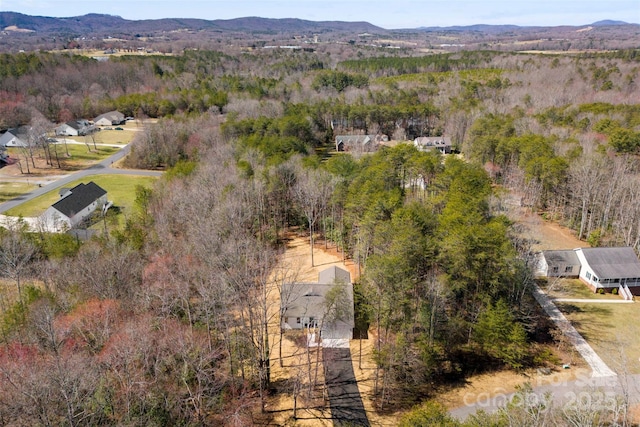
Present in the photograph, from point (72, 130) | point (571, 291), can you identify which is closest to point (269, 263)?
point (571, 291)

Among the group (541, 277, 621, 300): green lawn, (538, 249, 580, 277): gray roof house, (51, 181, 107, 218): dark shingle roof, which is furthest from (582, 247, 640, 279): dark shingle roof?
(51, 181, 107, 218): dark shingle roof

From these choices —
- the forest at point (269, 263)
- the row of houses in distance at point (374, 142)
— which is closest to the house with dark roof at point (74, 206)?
the forest at point (269, 263)

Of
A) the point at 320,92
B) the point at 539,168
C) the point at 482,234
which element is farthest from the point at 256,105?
the point at 482,234

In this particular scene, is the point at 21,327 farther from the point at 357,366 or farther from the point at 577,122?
the point at 577,122

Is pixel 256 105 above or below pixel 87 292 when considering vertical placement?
above

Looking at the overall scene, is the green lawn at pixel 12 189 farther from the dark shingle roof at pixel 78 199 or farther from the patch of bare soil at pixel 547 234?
the patch of bare soil at pixel 547 234
